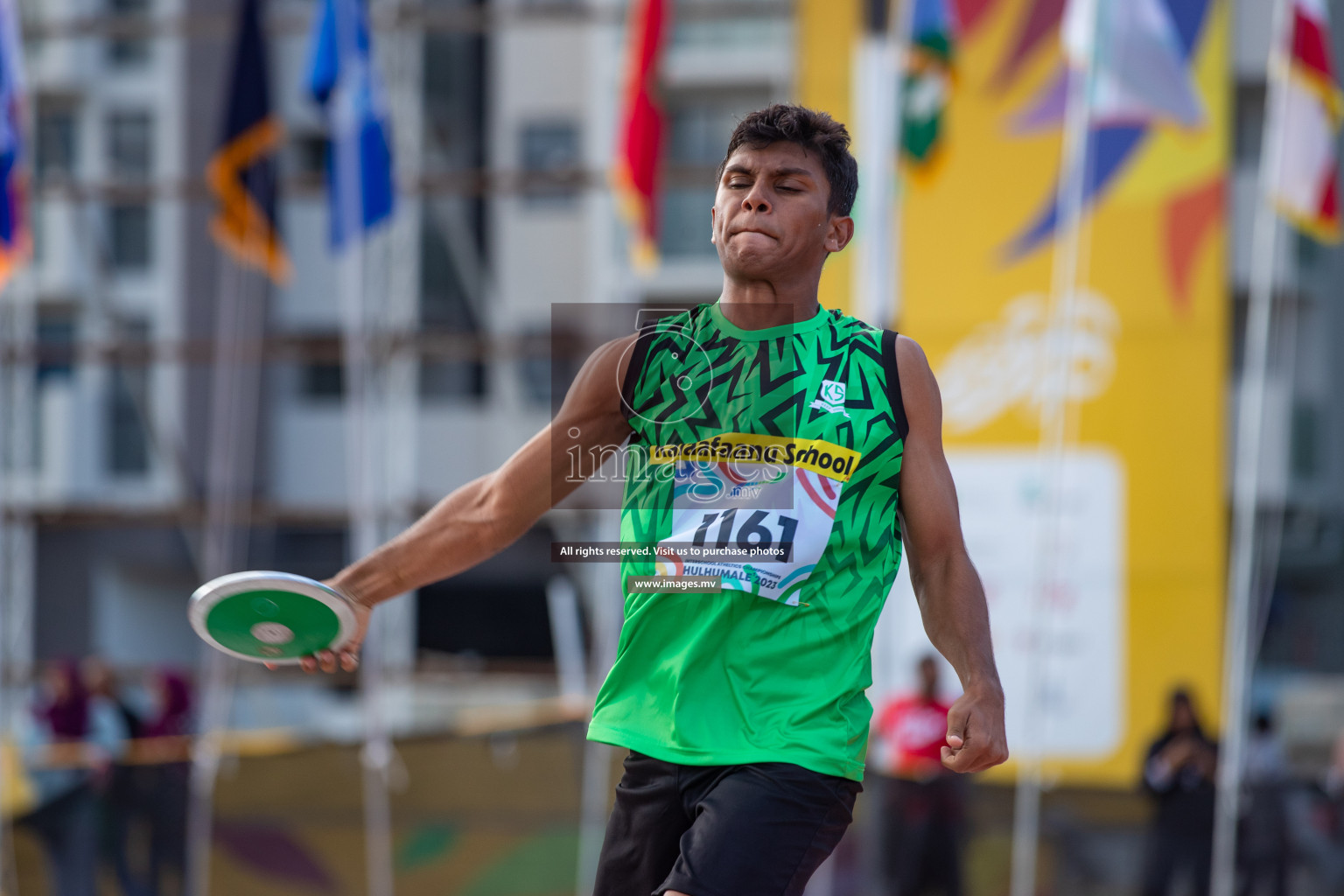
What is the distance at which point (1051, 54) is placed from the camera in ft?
34.1

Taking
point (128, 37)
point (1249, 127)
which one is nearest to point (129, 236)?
point (128, 37)

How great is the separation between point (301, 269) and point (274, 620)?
13.4 m

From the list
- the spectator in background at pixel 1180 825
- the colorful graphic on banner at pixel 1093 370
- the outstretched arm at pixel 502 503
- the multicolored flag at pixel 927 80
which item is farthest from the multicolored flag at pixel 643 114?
the outstretched arm at pixel 502 503

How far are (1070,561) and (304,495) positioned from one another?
27.2 feet

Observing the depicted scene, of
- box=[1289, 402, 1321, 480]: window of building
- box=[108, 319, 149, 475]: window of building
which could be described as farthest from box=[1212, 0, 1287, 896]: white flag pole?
box=[108, 319, 149, 475]: window of building

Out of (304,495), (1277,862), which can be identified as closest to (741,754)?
(1277,862)

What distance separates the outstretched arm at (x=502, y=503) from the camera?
2324mm

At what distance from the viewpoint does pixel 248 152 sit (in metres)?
8.34

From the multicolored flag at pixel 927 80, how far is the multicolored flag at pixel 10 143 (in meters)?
4.60

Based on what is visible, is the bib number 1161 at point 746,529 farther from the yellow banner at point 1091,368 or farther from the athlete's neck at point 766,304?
the yellow banner at point 1091,368

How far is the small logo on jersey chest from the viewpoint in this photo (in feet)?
7.18

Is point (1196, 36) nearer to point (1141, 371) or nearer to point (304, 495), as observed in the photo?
point (1141, 371)

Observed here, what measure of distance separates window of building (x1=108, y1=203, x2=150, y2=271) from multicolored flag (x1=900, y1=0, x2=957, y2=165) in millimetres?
9954

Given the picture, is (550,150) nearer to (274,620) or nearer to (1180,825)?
(1180,825)
